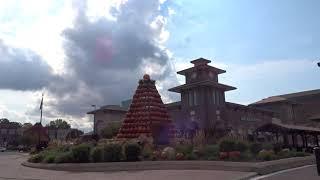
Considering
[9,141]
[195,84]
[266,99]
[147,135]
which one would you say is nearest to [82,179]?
[147,135]

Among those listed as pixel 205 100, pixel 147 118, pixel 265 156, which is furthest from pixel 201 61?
pixel 265 156

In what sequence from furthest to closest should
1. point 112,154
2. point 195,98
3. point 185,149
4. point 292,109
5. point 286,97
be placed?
1. point 286,97
2. point 292,109
3. point 195,98
4. point 185,149
5. point 112,154

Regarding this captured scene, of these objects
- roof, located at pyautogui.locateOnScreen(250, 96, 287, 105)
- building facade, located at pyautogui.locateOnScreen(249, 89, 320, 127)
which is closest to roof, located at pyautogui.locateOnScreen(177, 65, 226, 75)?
building facade, located at pyautogui.locateOnScreen(249, 89, 320, 127)

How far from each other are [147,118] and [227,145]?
12.1 metres

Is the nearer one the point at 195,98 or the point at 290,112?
the point at 195,98

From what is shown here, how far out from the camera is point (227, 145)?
2592 cm

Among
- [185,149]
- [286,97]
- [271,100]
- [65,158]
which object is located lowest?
[65,158]

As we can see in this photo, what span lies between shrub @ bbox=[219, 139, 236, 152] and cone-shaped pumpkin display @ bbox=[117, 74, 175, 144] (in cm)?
943

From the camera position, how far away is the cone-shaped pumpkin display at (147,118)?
1427 inches

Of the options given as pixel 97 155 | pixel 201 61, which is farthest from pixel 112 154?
pixel 201 61

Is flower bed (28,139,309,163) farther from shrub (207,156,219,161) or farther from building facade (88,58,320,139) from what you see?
building facade (88,58,320,139)

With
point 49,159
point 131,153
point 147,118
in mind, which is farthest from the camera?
point 147,118

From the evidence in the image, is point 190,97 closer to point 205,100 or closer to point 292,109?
point 205,100

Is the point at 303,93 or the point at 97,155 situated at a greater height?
the point at 303,93
